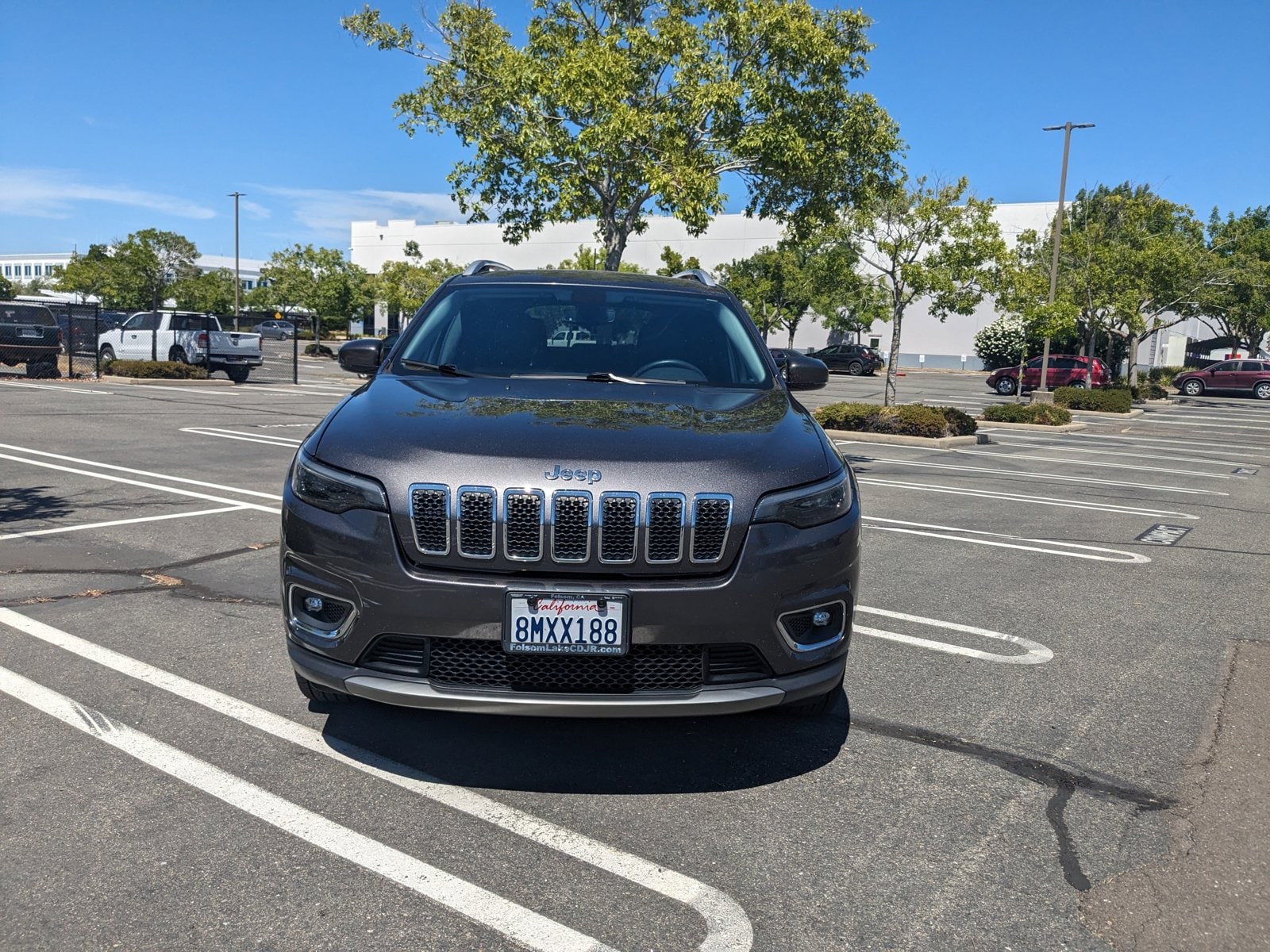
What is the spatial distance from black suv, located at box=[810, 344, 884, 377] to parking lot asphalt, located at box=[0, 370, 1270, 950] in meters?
45.7

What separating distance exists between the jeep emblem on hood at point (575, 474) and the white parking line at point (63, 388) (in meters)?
20.0

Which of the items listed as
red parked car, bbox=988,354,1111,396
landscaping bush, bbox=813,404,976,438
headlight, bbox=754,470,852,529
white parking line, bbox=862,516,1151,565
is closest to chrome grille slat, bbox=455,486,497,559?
headlight, bbox=754,470,852,529

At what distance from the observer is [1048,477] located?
13.6 metres

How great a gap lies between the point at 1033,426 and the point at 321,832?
23.2 metres

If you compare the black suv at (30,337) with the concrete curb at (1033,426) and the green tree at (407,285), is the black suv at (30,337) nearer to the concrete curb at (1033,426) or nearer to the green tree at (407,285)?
the concrete curb at (1033,426)

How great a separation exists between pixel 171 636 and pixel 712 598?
295 cm

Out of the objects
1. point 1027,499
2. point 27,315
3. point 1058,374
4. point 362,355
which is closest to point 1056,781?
point 362,355

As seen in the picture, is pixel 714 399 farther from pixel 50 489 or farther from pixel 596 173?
pixel 596 173

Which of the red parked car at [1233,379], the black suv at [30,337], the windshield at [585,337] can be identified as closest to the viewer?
the windshield at [585,337]

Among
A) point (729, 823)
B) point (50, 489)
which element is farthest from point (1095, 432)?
point (729, 823)

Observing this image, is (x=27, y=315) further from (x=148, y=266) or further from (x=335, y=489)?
(x=148, y=266)

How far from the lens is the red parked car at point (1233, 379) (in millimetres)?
44881

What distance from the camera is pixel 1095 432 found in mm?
23750

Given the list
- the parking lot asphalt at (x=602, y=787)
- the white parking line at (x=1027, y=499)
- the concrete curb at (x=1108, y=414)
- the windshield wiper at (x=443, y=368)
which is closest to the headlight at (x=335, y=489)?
the parking lot asphalt at (x=602, y=787)
